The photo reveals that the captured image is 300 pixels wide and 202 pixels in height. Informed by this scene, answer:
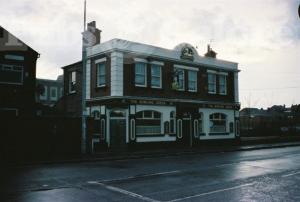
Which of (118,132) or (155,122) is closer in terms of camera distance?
(118,132)

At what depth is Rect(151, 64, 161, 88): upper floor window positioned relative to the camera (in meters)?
26.3

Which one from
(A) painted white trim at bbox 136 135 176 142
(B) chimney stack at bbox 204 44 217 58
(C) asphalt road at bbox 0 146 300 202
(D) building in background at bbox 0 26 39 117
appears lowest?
(C) asphalt road at bbox 0 146 300 202

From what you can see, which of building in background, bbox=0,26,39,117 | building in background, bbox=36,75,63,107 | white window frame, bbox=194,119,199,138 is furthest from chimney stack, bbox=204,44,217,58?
building in background, bbox=36,75,63,107

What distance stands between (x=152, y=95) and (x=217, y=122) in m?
8.39

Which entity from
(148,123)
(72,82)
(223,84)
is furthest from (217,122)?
(72,82)

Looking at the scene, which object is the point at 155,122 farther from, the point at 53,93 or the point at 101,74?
the point at 53,93

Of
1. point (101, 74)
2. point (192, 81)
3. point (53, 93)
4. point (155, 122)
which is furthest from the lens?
point (53, 93)

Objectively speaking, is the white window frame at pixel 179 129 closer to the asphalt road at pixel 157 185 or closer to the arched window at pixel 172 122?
the arched window at pixel 172 122

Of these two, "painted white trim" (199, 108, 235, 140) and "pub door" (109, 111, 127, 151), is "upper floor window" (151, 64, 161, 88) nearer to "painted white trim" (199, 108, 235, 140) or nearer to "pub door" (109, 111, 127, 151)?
"pub door" (109, 111, 127, 151)

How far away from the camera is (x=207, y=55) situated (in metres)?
33.3

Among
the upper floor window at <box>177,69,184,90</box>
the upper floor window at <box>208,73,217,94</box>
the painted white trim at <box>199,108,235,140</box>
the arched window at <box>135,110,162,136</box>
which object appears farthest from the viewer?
the upper floor window at <box>208,73,217,94</box>

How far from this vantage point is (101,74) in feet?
84.5

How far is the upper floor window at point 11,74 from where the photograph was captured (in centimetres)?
2434

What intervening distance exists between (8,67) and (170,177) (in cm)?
1805
